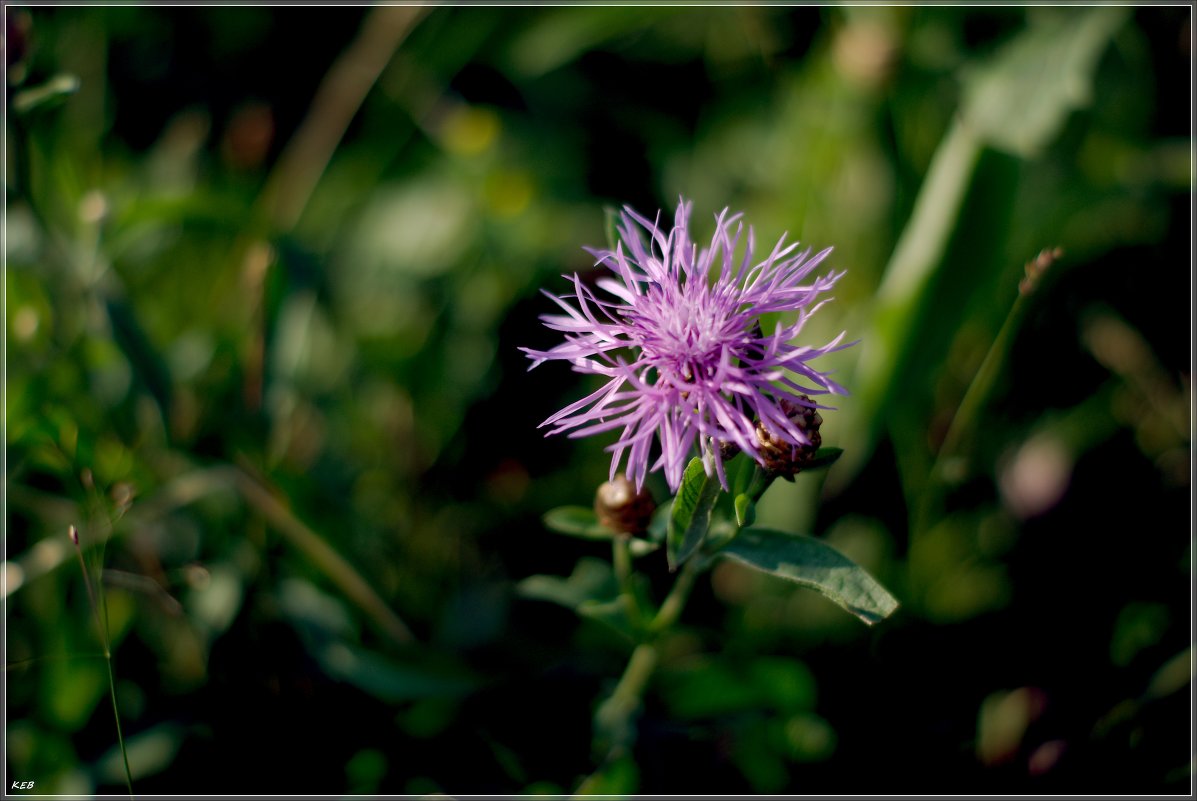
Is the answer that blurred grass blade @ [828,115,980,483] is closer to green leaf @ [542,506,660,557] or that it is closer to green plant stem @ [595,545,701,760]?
green plant stem @ [595,545,701,760]

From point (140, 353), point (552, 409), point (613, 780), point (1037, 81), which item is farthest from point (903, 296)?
point (140, 353)

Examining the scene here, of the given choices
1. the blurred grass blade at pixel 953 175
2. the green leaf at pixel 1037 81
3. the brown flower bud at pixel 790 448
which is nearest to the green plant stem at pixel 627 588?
the brown flower bud at pixel 790 448

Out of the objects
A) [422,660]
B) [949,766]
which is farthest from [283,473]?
[949,766]

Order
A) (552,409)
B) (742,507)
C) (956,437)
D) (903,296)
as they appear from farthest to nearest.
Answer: (552,409)
(956,437)
(903,296)
(742,507)

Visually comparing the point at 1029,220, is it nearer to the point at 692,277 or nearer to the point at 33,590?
the point at 692,277

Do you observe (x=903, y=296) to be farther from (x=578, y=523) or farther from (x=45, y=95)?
(x=45, y=95)

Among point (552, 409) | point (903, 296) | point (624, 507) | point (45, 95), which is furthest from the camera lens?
point (552, 409)
